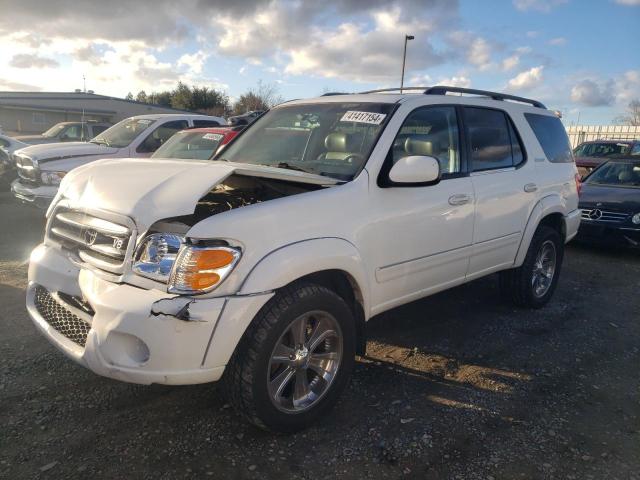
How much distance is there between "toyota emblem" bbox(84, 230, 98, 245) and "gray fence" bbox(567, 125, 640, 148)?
91.3ft

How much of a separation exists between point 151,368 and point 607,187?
26.9 ft

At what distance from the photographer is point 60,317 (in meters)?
2.96

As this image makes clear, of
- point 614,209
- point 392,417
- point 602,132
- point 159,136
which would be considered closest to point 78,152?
point 159,136

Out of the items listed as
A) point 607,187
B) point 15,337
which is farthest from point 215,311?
point 607,187

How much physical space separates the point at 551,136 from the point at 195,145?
550cm

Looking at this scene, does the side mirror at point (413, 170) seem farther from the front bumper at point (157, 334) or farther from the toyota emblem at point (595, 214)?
the toyota emblem at point (595, 214)

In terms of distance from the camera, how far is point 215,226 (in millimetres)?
2531

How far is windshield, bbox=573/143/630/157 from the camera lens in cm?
1579

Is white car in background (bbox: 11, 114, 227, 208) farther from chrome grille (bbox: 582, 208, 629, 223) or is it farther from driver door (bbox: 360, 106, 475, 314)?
chrome grille (bbox: 582, 208, 629, 223)

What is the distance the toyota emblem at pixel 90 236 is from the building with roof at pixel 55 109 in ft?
113

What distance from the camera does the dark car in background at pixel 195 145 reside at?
8320mm

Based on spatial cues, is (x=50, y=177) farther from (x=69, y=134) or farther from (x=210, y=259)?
(x=69, y=134)

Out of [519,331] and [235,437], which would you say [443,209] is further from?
[235,437]

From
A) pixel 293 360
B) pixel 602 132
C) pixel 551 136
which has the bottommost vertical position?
pixel 293 360
